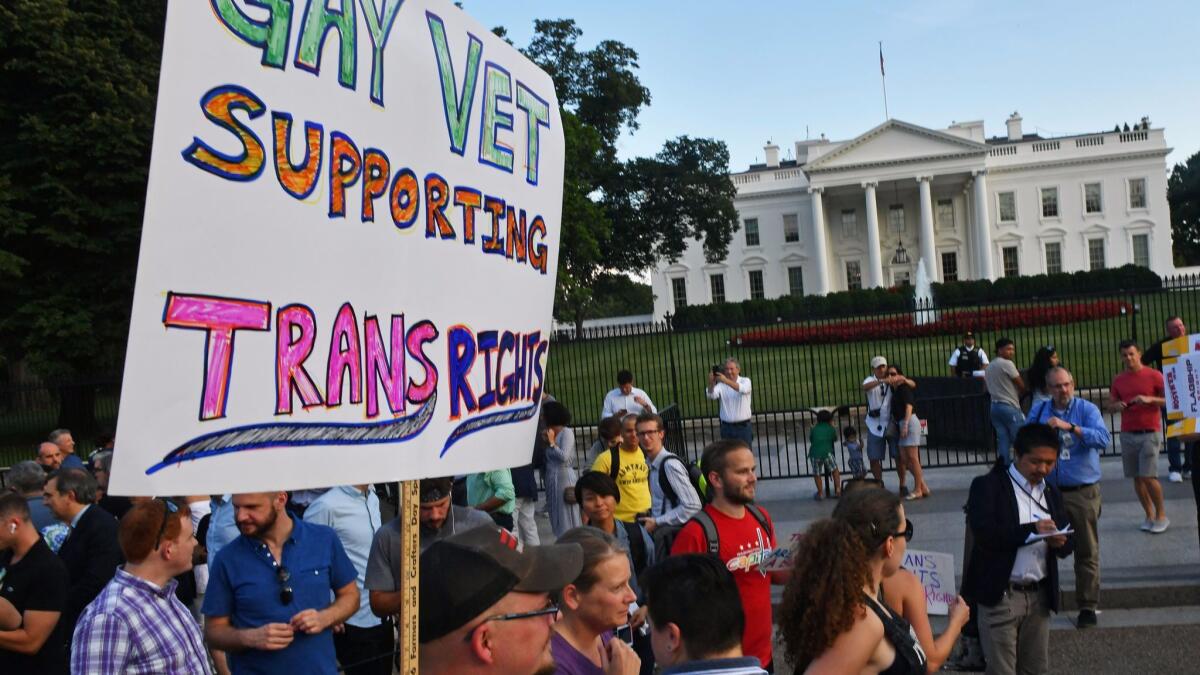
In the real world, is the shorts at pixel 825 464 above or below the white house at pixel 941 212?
below

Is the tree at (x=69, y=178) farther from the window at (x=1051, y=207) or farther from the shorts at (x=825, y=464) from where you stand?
the window at (x=1051, y=207)

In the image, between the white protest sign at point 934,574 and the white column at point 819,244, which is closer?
the white protest sign at point 934,574

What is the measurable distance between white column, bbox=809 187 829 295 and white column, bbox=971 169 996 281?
10.5 m

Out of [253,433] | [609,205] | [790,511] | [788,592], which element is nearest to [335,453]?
[253,433]

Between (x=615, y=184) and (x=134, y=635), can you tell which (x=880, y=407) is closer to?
(x=134, y=635)

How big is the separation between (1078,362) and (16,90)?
24.3 m

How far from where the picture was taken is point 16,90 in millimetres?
25484

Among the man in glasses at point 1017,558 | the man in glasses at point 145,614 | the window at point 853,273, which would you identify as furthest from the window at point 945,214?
the man in glasses at point 145,614

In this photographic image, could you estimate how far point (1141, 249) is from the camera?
7912 centimetres

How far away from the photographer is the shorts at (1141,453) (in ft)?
30.6

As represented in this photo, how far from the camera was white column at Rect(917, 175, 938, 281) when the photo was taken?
77.3 m

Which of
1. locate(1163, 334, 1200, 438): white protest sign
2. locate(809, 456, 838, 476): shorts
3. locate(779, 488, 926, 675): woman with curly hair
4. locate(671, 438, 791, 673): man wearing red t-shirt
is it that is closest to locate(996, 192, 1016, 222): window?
locate(809, 456, 838, 476): shorts

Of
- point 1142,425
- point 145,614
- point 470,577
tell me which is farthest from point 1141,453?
point 470,577

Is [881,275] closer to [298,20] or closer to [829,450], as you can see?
[829,450]
